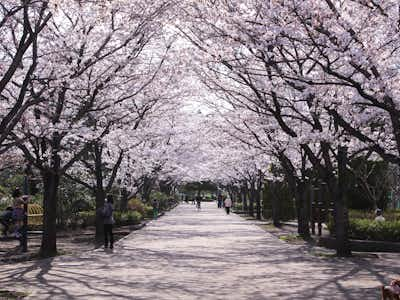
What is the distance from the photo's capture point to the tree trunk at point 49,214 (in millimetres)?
17297

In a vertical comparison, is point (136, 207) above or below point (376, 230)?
above

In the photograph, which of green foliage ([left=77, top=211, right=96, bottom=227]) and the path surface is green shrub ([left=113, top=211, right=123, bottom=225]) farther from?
the path surface

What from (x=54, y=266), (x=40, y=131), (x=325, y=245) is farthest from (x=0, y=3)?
(x=325, y=245)

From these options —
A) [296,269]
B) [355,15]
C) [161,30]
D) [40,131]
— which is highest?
[161,30]

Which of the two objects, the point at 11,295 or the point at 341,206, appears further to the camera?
the point at 341,206

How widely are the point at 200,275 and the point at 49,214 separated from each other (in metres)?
6.07

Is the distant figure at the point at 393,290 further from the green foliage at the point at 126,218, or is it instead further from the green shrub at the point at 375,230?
the green foliage at the point at 126,218

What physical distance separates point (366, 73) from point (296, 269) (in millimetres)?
4719

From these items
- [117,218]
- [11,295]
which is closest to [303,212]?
[117,218]

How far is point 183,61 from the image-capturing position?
19359mm

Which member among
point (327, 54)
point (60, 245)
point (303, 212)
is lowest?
point (60, 245)

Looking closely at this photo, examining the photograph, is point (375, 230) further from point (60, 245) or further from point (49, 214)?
point (60, 245)

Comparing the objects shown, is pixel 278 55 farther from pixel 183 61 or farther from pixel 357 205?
pixel 357 205

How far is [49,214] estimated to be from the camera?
1753 centimetres
